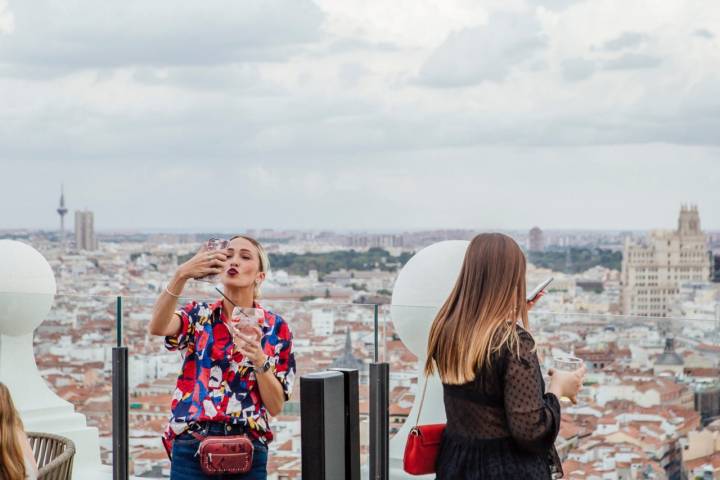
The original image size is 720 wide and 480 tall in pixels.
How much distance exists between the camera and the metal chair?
9.75ft

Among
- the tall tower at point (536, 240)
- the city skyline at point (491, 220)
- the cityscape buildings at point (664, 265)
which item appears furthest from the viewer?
the cityscape buildings at point (664, 265)

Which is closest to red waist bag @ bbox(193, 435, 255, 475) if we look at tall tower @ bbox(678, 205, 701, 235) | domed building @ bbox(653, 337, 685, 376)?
domed building @ bbox(653, 337, 685, 376)

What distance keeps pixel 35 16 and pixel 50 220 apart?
25.0m

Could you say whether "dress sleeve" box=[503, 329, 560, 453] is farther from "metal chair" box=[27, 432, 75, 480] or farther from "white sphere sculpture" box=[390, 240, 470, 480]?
"metal chair" box=[27, 432, 75, 480]

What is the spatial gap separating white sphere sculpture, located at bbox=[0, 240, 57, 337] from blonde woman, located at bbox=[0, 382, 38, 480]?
285cm

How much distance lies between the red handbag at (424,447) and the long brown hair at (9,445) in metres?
1.11

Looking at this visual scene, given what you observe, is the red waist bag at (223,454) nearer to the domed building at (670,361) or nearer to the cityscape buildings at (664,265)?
the domed building at (670,361)

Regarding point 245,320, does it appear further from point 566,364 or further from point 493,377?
point 566,364

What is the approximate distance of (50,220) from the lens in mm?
71812

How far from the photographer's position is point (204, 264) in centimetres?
335

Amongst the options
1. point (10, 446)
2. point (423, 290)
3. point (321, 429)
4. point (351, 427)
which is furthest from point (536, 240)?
point (10, 446)

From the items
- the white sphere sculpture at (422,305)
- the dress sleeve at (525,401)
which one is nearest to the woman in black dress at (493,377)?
the dress sleeve at (525,401)

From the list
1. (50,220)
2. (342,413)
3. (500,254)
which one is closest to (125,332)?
(342,413)

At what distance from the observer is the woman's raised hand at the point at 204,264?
333 centimetres
